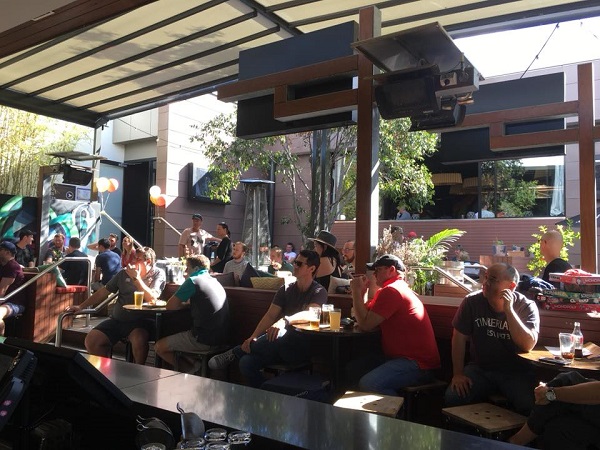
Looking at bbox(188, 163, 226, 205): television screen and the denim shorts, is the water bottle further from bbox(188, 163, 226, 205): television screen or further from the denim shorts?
bbox(188, 163, 226, 205): television screen

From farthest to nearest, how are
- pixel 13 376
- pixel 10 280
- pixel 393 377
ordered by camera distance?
1. pixel 10 280
2. pixel 393 377
3. pixel 13 376

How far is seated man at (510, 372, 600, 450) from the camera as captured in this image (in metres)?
2.68

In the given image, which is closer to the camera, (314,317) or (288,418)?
(288,418)

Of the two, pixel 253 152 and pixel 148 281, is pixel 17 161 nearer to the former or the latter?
pixel 253 152

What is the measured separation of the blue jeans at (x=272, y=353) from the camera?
4305 mm

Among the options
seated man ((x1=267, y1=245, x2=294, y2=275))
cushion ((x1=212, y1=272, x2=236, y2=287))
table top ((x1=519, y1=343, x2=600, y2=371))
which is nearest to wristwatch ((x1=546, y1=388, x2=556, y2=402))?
table top ((x1=519, y1=343, x2=600, y2=371))

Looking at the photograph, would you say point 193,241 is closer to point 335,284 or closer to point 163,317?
point 163,317

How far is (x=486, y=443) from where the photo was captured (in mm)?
1317

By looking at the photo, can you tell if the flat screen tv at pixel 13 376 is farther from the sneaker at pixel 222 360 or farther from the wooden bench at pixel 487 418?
the sneaker at pixel 222 360

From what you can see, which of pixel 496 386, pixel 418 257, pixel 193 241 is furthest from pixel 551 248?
pixel 193 241

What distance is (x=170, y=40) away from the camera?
24.4 feet

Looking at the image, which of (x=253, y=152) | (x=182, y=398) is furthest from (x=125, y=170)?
(x=182, y=398)

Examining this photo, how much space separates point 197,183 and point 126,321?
11.5 metres

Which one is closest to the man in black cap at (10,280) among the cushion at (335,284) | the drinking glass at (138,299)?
the drinking glass at (138,299)
